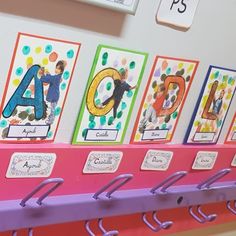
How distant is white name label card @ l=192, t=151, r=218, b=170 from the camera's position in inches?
37.4

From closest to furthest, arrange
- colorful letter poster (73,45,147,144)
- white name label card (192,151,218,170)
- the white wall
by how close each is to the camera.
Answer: the white wall → colorful letter poster (73,45,147,144) → white name label card (192,151,218,170)

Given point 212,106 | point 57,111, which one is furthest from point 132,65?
point 212,106

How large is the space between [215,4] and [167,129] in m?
0.26

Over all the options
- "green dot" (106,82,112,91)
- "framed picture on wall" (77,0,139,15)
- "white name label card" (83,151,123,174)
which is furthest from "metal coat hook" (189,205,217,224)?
"framed picture on wall" (77,0,139,15)

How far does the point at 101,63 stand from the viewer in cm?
70

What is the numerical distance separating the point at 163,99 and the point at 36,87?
283mm

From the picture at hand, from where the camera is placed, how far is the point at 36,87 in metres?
0.64

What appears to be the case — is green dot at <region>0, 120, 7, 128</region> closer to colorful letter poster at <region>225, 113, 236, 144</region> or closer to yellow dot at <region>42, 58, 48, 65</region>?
yellow dot at <region>42, 58, 48, 65</region>

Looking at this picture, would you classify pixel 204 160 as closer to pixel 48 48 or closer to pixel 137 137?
pixel 137 137

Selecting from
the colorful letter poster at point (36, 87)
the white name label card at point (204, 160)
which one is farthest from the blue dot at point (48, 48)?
the white name label card at point (204, 160)

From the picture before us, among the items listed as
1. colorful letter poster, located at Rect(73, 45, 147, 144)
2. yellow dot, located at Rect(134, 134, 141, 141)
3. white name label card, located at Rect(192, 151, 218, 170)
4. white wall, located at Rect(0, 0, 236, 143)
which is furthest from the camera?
white name label card, located at Rect(192, 151, 218, 170)

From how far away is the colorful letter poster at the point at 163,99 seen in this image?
2.61ft

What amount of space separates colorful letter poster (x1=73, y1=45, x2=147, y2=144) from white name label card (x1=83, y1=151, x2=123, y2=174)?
22 millimetres

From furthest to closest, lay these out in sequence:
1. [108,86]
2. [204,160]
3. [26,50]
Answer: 1. [204,160]
2. [108,86]
3. [26,50]
